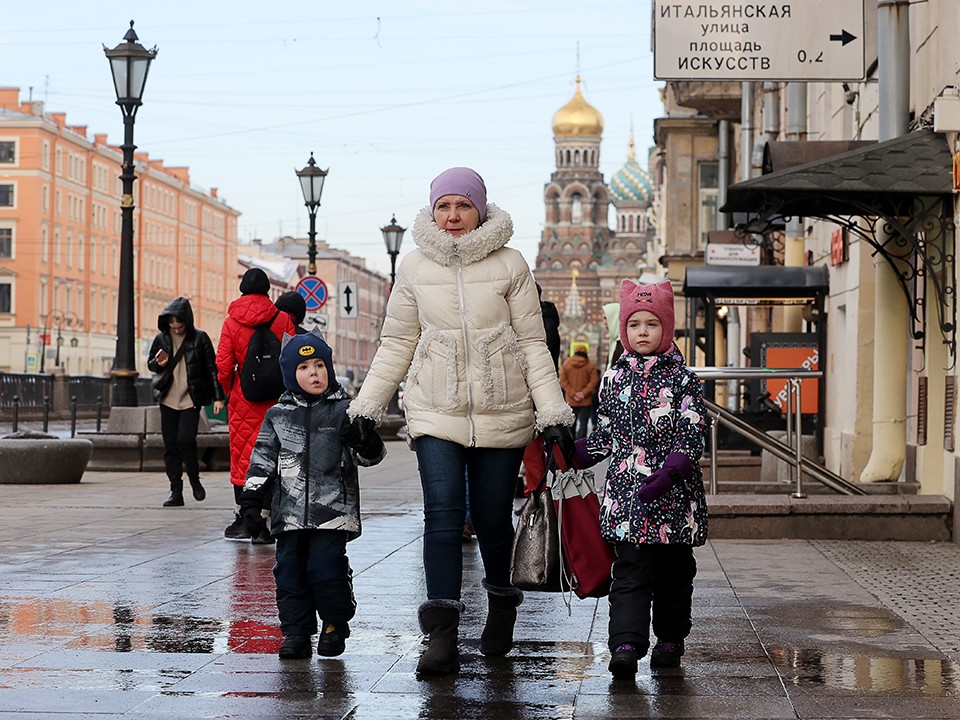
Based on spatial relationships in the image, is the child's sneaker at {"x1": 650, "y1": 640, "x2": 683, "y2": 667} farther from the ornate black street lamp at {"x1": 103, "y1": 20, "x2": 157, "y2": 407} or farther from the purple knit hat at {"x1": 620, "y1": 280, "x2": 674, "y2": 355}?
the ornate black street lamp at {"x1": 103, "y1": 20, "x2": 157, "y2": 407}

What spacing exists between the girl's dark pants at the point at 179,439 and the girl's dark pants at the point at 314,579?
7924 millimetres

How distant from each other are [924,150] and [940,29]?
127cm

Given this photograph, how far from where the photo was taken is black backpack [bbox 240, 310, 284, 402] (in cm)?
1164

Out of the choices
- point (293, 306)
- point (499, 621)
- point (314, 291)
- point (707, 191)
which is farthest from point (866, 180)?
point (707, 191)

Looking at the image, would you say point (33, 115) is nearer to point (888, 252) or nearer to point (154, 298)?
point (154, 298)

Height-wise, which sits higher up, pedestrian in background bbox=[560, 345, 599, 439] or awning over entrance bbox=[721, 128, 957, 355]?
awning over entrance bbox=[721, 128, 957, 355]

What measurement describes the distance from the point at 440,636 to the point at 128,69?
54.1 feet

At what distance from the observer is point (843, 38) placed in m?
14.4

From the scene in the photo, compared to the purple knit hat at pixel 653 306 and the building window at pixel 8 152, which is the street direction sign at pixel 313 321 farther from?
the building window at pixel 8 152

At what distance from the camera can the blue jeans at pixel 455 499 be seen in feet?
22.1

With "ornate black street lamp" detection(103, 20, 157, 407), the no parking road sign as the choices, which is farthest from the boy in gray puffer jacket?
the no parking road sign

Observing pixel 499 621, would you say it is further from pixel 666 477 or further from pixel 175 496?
pixel 175 496

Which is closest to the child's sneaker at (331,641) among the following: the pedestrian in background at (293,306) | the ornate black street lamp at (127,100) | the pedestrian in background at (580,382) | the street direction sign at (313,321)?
the pedestrian in background at (293,306)

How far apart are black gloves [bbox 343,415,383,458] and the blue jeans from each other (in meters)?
0.17
